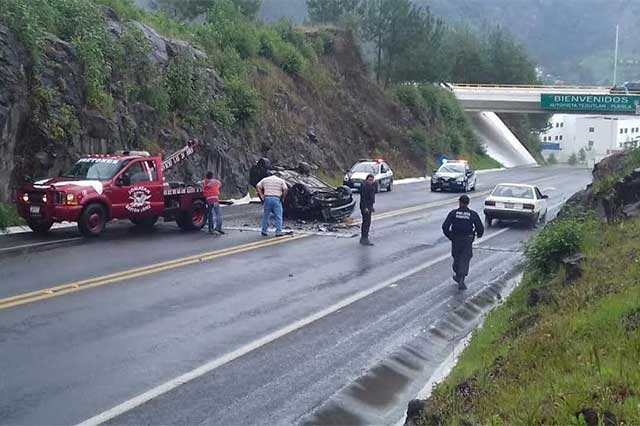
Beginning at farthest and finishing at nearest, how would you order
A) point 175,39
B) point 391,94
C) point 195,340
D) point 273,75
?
point 391,94 → point 273,75 → point 175,39 → point 195,340

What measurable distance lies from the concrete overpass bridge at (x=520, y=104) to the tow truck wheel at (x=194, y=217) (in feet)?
150

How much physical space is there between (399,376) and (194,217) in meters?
13.5

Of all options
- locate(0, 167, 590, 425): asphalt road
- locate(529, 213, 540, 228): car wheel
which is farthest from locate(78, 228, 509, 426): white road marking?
locate(529, 213, 540, 228): car wheel

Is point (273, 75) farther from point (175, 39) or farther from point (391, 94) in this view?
point (391, 94)

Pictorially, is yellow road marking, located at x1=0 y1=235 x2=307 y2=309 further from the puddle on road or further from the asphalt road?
the puddle on road

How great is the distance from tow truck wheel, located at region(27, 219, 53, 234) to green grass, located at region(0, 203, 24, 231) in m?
1.03

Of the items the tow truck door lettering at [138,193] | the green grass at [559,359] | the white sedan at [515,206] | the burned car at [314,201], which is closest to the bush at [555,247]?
the green grass at [559,359]

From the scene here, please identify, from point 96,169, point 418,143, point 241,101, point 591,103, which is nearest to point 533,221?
point 96,169

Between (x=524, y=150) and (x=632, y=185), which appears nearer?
(x=632, y=185)

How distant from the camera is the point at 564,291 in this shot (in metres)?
10.7

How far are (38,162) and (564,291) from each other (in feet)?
57.3

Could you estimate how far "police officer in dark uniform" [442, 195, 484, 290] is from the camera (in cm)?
1535

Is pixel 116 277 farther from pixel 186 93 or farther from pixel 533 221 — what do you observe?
pixel 186 93

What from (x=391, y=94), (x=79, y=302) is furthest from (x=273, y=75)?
(x=79, y=302)
